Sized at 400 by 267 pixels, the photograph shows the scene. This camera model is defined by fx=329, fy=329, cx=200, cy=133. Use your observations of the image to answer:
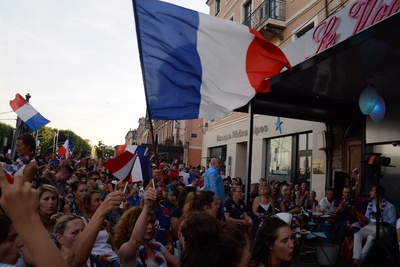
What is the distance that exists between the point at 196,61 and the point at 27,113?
6194 millimetres

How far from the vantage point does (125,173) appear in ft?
13.8

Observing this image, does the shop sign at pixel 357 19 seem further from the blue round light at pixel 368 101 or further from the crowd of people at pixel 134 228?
the crowd of people at pixel 134 228

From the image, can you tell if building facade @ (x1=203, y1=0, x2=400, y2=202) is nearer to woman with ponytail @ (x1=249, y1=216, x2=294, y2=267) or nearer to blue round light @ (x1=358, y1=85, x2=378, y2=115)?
blue round light @ (x1=358, y1=85, x2=378, y2=115)

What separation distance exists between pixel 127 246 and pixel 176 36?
8.66 ft

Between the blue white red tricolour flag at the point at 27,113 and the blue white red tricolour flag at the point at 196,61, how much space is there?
594 centimetres

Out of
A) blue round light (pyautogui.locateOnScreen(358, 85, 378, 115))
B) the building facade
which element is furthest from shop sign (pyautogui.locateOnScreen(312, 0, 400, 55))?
blue round light (pyautogui.locateOnScreen(358, 85, 378, 115))

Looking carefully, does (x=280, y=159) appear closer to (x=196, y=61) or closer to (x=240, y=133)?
(x=240, y=133)

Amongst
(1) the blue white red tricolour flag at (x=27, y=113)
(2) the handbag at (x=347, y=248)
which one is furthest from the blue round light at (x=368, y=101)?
(1) the blue white red tricolour flag at (x=27, y=113)

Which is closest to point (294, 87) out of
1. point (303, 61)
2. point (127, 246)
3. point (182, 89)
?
point (303, 61)

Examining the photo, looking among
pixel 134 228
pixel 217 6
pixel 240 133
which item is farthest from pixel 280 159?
pixel 217 6

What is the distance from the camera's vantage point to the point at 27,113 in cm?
865

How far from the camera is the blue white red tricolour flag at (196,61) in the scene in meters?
4.04

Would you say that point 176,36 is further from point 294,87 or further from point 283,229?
point 294,87

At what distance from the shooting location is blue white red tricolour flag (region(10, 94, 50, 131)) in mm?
8570
